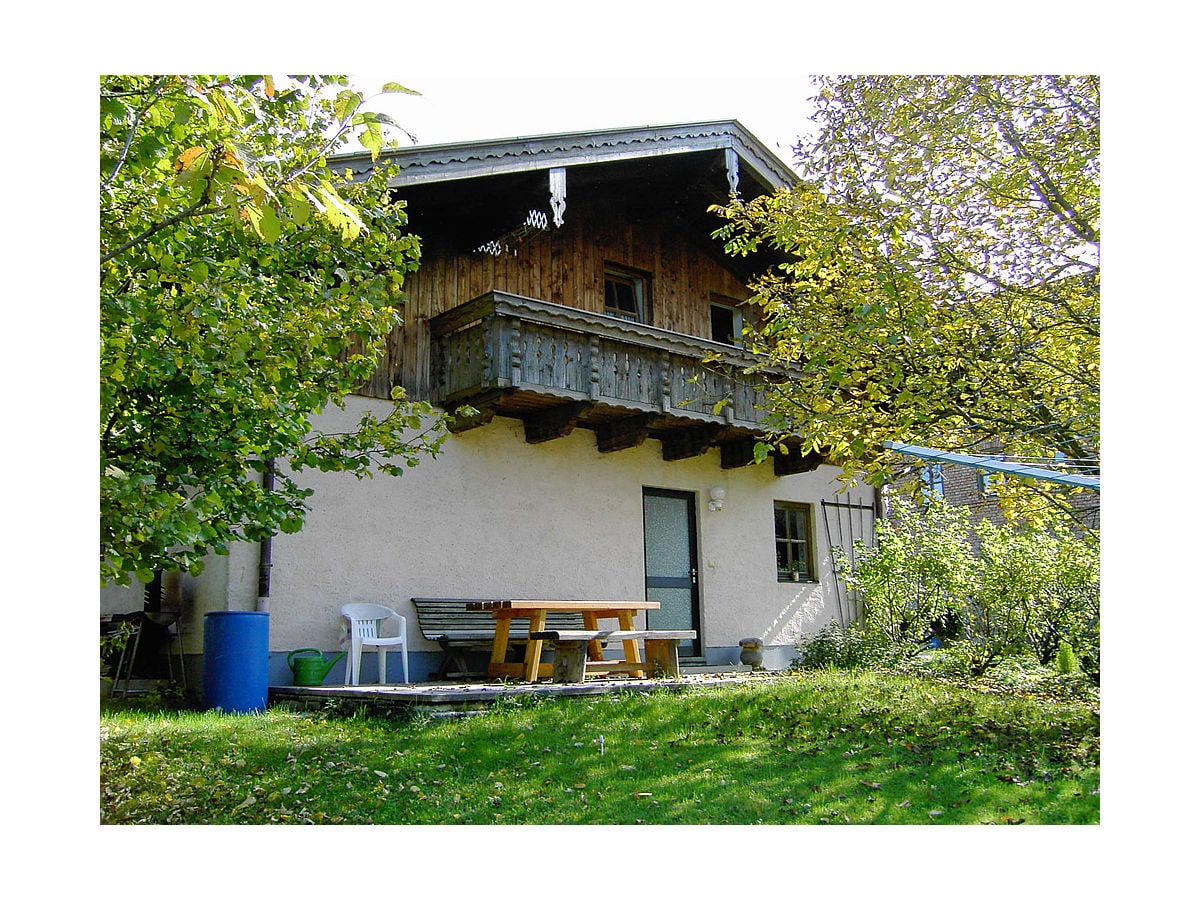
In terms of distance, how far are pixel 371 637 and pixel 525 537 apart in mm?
2109

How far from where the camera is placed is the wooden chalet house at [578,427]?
10.2m

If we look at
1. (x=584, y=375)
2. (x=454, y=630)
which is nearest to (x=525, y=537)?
(x=454, y=630)

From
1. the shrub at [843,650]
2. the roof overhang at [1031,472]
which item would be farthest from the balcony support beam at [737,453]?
the roof overhang at [1031,472]

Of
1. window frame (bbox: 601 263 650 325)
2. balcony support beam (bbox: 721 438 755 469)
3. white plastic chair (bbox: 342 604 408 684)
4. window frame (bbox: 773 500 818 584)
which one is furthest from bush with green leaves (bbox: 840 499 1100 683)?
white plastic chair (bbox: 342 604 408 684)

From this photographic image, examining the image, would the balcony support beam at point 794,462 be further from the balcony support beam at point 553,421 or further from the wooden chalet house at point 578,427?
the balcony support beam at point 553,421

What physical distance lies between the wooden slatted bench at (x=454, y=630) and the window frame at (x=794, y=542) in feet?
15.0

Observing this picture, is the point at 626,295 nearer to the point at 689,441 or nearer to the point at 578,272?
the point at 578,272

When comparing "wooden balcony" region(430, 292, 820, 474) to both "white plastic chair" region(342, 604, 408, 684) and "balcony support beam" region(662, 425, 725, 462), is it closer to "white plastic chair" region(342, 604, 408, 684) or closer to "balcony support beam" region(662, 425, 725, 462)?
"balcony support beam" region(662, 425, 725, 462)

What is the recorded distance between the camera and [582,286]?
490 inches

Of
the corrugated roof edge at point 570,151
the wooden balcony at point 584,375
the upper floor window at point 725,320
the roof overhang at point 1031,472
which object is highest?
the corrugated roof edge at point 570,151

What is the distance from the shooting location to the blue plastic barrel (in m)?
8.69
